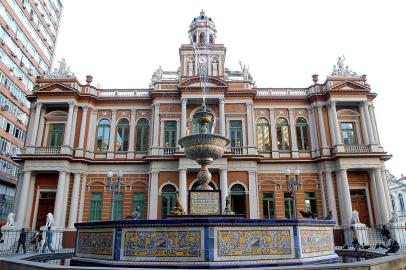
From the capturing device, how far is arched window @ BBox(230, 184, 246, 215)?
71.7ft

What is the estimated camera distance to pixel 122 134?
969 inches

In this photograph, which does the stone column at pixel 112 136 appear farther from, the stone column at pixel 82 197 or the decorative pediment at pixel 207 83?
the decorative pediment at pixel 207 83


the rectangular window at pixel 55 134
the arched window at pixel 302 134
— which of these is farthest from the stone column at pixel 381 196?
the rectangular window at pixel 55 134

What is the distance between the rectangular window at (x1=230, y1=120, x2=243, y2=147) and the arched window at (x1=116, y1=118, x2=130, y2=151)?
8375 millimetres

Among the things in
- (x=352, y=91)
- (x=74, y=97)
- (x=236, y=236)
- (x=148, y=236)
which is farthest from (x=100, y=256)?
(x=352, y=91)

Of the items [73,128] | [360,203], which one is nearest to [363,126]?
[360,203]

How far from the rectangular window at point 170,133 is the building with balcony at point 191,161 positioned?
0.26 feet

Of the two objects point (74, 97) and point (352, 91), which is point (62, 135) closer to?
point (74, 97)

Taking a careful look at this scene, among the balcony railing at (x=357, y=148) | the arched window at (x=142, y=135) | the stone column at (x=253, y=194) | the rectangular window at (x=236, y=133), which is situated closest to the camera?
the stone column at (x=253, y=194)

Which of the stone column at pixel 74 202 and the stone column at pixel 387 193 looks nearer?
the stone column at pixel 74 202

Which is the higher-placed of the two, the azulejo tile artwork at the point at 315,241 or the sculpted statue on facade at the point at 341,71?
the sculpted statue on facade at the point at 341,71

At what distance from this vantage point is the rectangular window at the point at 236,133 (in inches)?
916

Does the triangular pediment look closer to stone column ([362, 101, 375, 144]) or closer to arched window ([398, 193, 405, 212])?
stone column ([362, 101, 375, 144])

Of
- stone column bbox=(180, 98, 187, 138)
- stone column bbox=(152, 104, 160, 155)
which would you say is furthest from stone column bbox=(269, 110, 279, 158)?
stone column bbox=(152, 104, 160, 155)
